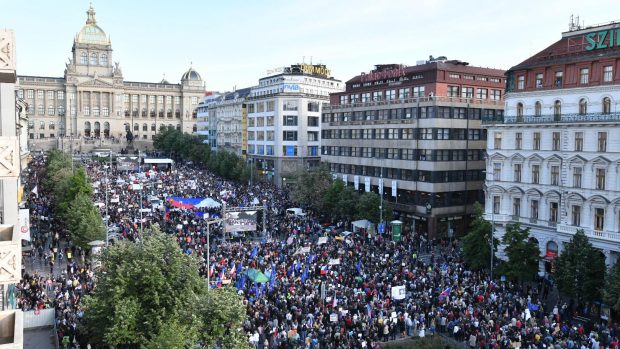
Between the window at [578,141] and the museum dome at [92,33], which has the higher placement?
the museum dome at [92,33]

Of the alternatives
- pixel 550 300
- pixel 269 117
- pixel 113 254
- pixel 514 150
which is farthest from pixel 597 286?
pixel 269 117

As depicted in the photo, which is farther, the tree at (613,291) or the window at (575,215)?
the window at (575,215)

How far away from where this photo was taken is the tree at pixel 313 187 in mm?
63500

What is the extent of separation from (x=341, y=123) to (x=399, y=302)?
4327cm

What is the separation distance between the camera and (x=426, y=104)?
5928 centimetres

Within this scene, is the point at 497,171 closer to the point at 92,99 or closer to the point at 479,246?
the point at 479,246

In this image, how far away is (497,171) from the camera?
161 feet

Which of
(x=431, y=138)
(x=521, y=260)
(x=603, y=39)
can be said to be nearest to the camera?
(x=521, y=260)

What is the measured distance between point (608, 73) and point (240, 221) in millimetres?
28867

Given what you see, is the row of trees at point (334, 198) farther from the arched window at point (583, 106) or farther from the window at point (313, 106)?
the window at point (313, 106)

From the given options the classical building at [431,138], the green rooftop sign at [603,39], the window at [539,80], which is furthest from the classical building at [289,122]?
the green rooftop sign at [603,39]

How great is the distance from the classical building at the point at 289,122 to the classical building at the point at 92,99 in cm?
7133

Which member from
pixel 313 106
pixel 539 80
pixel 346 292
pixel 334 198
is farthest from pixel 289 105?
pixel 346 292

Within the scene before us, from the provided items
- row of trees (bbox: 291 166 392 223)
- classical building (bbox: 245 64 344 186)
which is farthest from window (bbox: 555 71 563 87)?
classical building (bbox: 245 64 344 186)
